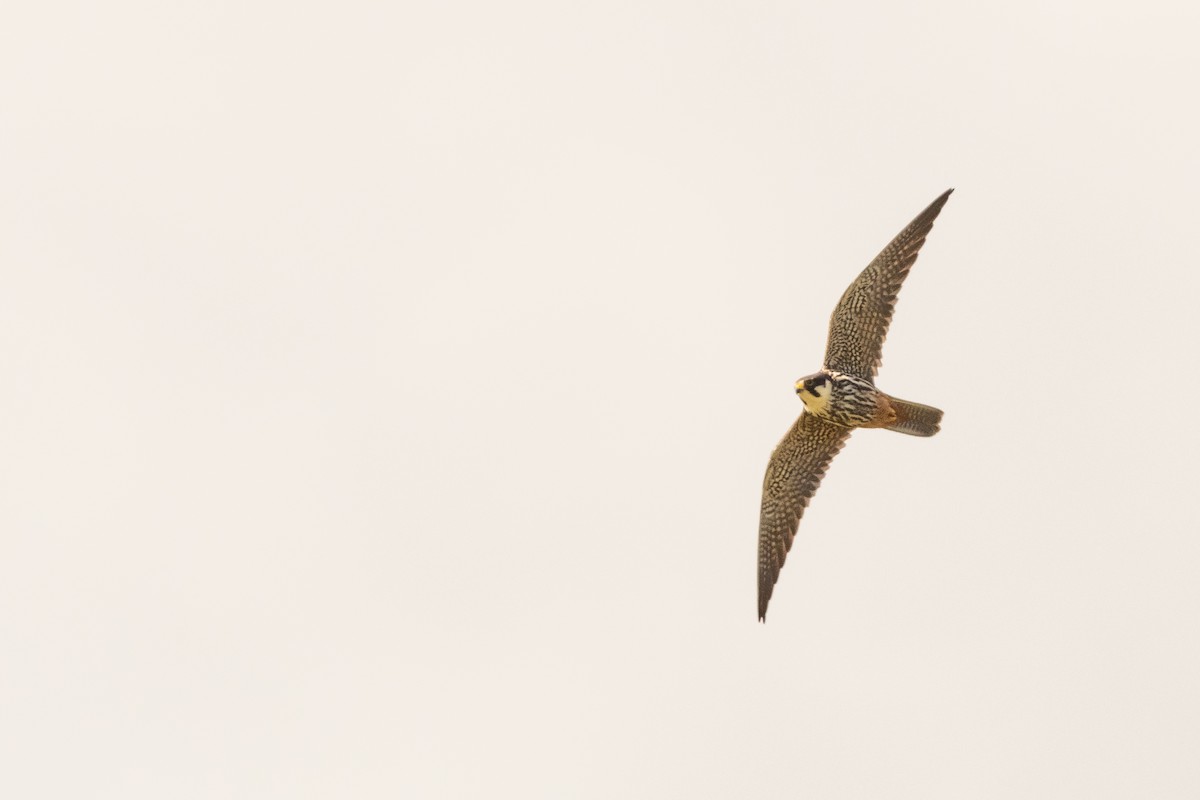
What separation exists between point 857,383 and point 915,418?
100 centimetres

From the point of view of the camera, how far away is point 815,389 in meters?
25.3

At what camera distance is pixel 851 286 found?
2516 cm

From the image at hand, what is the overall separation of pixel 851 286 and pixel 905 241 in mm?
1028

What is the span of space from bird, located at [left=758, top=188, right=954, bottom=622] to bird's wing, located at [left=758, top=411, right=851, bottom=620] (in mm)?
14

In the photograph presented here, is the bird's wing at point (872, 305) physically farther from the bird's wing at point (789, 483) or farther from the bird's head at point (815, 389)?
the bird's wing at point (789, 483)

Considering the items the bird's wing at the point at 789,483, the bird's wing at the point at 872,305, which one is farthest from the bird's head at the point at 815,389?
the bird's wing at the point at 789,483

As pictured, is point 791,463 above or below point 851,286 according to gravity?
below

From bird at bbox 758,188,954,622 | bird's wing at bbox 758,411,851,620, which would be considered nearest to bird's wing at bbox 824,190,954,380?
bird at bbox 758,188,954,622

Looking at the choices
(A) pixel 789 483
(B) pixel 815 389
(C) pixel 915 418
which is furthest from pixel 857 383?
(A) pixel 789 483

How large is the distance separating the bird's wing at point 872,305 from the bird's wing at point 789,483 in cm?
114

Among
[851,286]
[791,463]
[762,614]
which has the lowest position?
[762,614]

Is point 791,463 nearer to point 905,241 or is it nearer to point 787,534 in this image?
point 787,534

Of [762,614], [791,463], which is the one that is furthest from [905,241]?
[762,614]

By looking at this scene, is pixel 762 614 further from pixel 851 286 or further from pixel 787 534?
pixel 851 286
